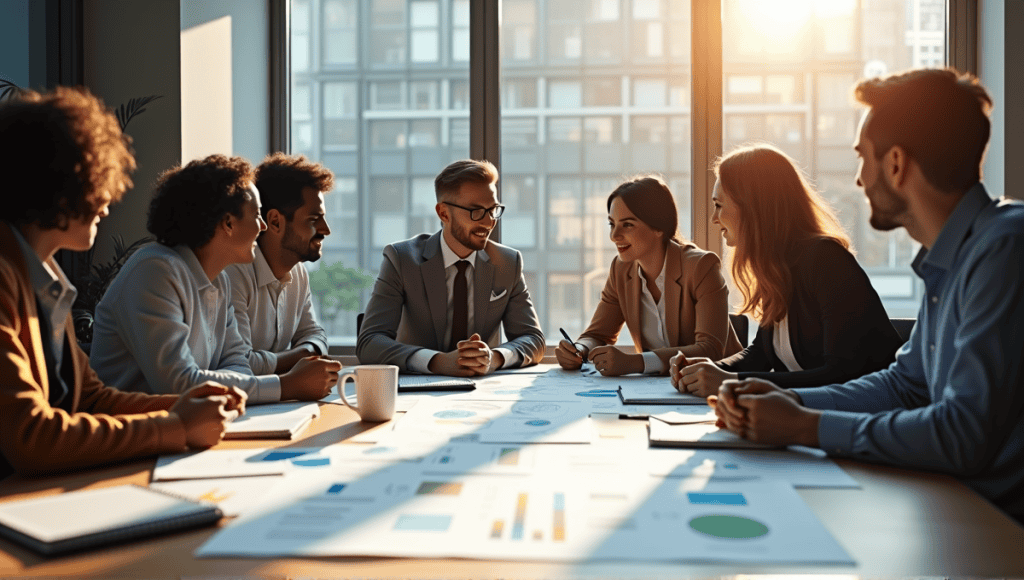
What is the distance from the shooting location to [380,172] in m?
4.34

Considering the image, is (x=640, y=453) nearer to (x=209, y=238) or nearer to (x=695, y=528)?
(x=695, y=528)

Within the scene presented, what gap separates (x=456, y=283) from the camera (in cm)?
299

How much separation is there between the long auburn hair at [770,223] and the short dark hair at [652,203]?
579 mm

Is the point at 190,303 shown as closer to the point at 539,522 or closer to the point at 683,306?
the point at 539,522

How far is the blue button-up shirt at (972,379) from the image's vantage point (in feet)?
3.79

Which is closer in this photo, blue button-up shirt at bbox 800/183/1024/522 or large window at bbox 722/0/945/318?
blue button-up shirt at bbox 800/183/1024/522

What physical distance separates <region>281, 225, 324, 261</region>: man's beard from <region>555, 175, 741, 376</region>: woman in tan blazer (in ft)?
3.30

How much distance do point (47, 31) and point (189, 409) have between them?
3057 mm

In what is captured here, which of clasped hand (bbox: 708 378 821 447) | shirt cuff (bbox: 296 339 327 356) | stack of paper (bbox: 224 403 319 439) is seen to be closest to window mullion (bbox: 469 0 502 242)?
shirt cuff (bbox: 296 339 327 356)

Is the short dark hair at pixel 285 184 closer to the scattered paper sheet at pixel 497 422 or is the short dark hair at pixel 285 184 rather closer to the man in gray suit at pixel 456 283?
the man in gray suit at pixel 456 283

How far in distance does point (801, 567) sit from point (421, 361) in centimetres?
180

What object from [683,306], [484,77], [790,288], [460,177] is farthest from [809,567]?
[484,77]

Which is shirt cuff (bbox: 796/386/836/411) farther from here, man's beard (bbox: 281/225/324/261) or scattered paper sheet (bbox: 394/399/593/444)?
man's beard (bbox: 281/225/324/261)

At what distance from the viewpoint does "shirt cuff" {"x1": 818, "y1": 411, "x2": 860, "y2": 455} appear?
1.24m
